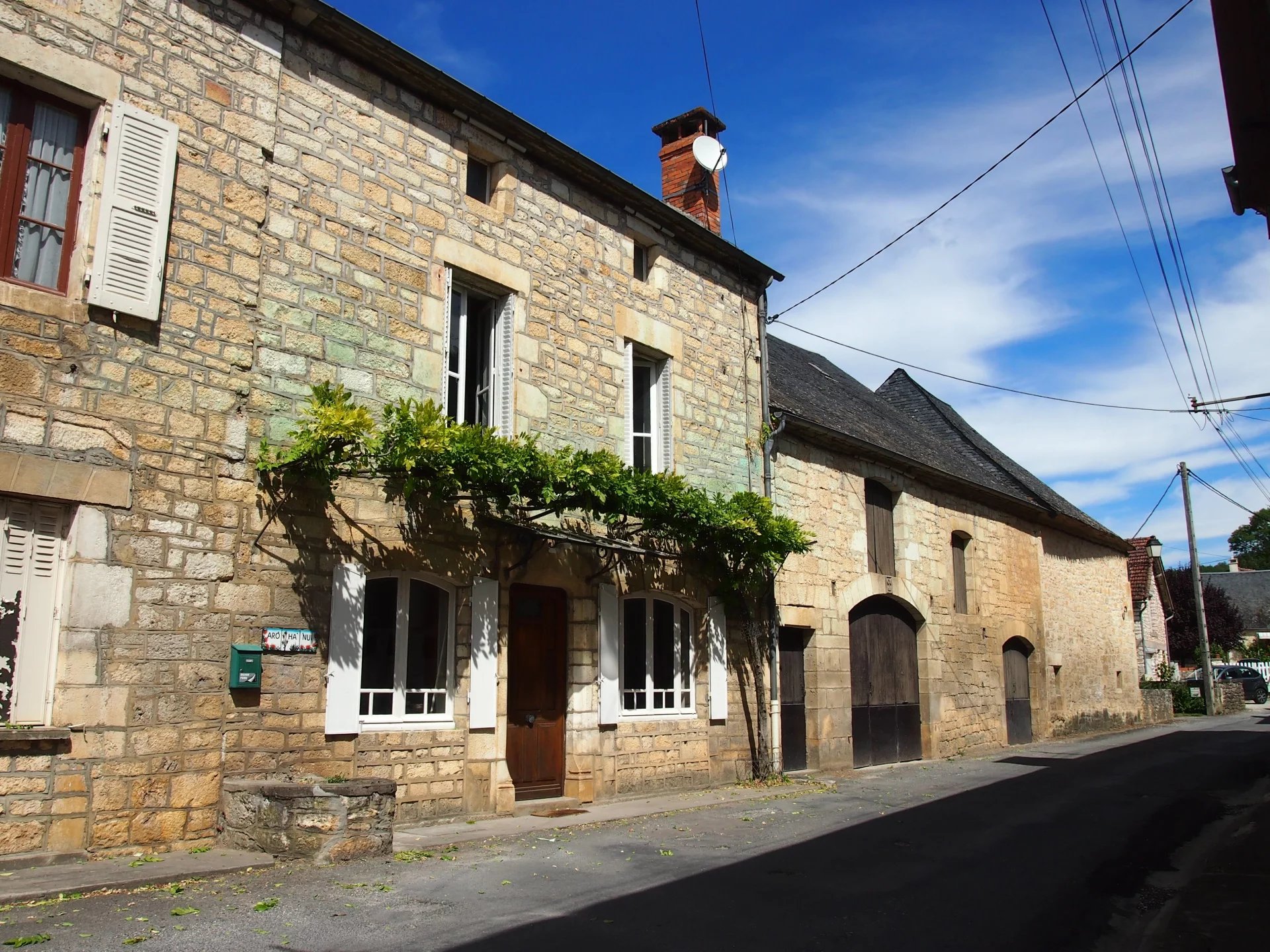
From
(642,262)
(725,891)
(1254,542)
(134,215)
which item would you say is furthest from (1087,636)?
(1254,542)

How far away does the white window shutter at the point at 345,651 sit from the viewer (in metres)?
7.50

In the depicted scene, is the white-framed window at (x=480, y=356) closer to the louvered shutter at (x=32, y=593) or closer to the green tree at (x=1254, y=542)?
the louvered shutter at (x=32, y=593)

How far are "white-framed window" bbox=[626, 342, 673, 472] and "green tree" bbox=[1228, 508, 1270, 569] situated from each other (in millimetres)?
95904

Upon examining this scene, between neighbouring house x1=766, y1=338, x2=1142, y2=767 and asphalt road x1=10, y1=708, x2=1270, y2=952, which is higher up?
neighbouring house x1=766, y1=338, x2=1142, y2=767

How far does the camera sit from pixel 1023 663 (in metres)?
19.4

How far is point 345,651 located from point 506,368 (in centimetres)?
315

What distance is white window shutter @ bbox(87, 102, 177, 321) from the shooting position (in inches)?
257

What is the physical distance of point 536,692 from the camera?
9.54 metres

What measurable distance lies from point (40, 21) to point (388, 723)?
216 inches

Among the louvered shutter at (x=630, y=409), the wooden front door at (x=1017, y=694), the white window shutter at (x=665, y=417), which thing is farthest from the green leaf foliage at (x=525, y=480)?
the wooden front door at (x=1017, y=694)

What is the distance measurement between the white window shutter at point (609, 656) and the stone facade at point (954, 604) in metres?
3.15

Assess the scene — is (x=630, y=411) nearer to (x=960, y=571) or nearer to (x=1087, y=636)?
(x=960, y=571)

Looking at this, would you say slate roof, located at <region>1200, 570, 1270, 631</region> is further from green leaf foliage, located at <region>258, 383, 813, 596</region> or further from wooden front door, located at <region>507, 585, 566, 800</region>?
wooden front door, located at <region>507, 585, 566, 800</region>

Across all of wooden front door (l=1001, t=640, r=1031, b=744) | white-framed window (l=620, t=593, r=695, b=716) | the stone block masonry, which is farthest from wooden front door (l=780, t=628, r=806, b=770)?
the stone block masonry
